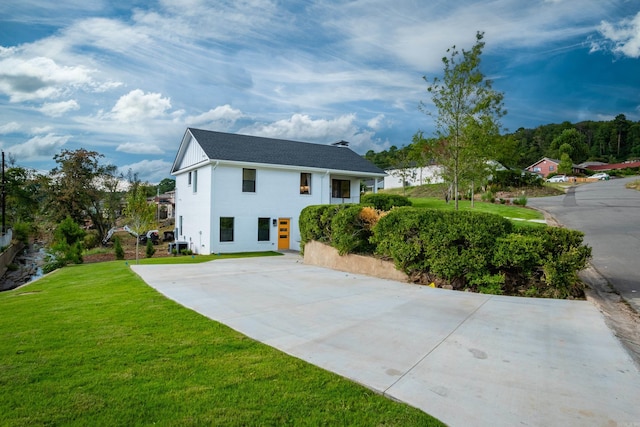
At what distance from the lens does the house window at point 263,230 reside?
20531 millimetres

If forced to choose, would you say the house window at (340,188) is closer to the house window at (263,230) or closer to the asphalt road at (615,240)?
the house window at (263,230)

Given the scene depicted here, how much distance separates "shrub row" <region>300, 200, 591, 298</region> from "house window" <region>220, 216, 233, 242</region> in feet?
36.6

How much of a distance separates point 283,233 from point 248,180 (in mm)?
3910

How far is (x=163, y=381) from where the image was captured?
337cm

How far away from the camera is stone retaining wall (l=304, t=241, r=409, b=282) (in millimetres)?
9953

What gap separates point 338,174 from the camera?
2380 centimetres

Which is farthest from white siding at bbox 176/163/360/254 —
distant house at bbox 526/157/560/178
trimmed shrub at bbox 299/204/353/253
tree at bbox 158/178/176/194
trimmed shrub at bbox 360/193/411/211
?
tree at bbox 158/178/176/194

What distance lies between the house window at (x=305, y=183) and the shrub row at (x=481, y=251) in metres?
12.0

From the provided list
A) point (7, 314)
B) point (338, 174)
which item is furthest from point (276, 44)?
point (7, 314)

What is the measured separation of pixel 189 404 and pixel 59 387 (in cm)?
135

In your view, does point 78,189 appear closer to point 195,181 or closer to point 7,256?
point 7,256

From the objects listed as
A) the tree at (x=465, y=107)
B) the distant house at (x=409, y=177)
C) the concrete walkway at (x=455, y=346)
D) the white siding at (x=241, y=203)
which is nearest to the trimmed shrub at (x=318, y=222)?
the concrete walkway at (x=455, y=346)

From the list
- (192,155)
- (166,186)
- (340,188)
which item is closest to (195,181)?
(192,155)

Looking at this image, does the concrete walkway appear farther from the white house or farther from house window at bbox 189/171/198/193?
house window at bbox 189/171/198/193
